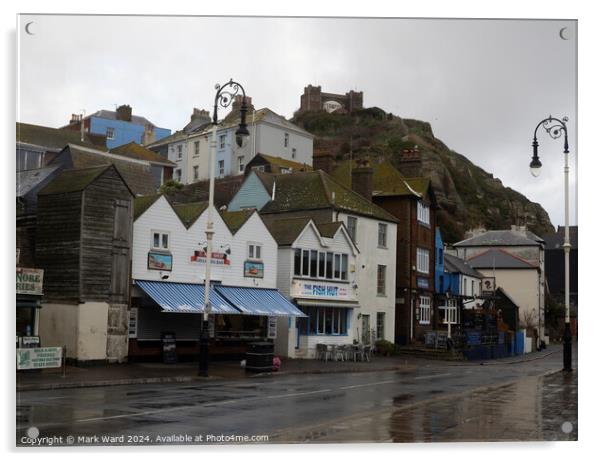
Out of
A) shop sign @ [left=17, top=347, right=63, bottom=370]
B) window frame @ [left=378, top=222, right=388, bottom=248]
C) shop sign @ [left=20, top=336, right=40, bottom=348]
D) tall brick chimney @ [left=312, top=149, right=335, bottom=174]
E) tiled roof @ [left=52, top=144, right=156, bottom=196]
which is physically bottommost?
shop sign @ [left=17, top=347, right=63, bottom=370]

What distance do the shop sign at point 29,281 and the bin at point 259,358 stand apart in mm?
7900

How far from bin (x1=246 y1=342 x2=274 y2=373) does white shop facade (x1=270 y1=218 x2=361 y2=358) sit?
9719 mm

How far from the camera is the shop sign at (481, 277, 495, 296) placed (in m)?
64.6

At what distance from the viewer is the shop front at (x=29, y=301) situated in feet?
88.6

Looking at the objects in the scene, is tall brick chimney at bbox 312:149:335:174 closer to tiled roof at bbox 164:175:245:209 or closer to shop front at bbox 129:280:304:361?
tiled roof at bbox 164:175:245:209

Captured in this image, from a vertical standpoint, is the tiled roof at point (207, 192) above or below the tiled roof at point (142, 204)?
above

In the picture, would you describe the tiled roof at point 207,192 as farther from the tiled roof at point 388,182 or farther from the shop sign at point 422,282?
the shop sign at point 422,282

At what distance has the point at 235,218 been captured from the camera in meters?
39.8

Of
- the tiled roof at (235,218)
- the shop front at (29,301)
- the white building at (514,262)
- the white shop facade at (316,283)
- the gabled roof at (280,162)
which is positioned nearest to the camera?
the shop front at (29,301)

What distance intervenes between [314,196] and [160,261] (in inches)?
572

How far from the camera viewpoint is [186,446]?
1394 centimetres

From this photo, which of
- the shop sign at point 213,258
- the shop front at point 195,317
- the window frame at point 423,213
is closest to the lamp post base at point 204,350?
the shop front at point 195,317

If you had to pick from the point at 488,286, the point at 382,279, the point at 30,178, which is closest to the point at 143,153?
the point at 382,279

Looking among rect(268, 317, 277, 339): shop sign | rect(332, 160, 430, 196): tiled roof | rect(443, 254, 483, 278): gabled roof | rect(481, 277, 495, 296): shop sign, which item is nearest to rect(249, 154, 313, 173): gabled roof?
rect(332, 160, 430, 196): tiled roof
